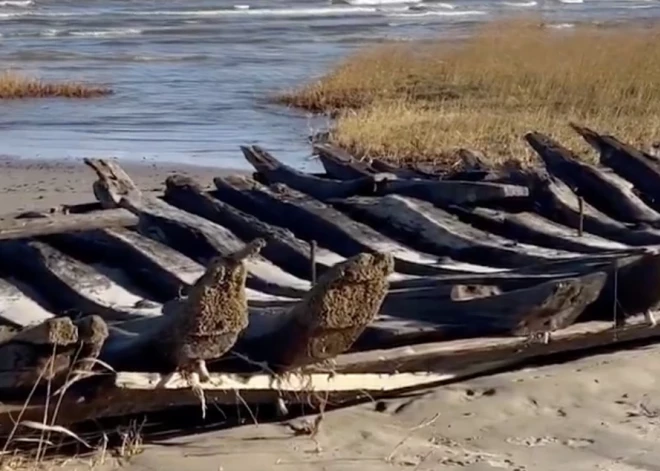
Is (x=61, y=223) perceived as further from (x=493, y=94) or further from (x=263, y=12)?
(x=263, y=12)

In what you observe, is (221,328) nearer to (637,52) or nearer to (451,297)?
(451,297)

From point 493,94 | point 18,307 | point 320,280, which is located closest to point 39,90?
point 493,94

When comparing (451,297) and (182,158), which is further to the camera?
(182,158)

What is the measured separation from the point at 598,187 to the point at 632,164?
0.45 m

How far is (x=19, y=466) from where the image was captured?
15.1 ft

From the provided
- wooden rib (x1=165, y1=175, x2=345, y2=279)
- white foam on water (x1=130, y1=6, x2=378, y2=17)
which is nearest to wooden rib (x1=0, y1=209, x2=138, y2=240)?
wooden rib (x1=165, y1=175, x2=345, y2=279)

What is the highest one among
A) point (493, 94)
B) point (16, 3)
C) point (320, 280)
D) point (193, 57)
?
point (320, 280)

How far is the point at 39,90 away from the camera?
71.2 feet

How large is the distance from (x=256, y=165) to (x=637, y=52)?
12.2 m

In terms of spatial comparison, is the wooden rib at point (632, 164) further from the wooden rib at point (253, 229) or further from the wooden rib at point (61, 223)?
the wooden rib at point (61, 223)

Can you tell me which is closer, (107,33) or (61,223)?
(61,223)

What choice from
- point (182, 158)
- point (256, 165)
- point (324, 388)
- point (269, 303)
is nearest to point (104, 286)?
point (269, 303)

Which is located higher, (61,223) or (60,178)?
(61,223)

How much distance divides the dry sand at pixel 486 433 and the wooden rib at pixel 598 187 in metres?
1.25
